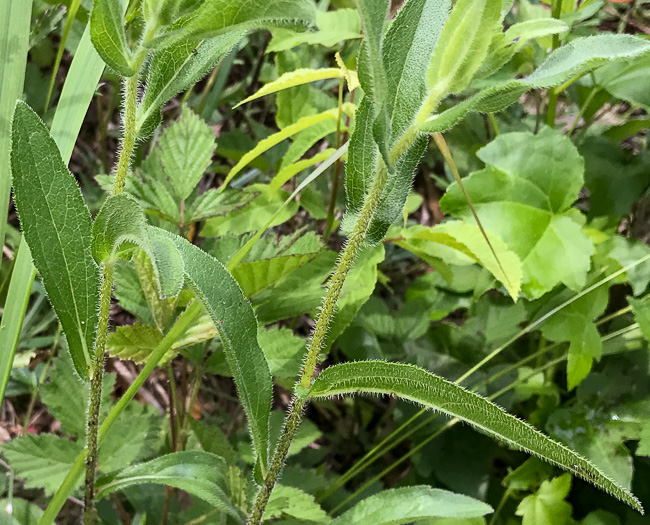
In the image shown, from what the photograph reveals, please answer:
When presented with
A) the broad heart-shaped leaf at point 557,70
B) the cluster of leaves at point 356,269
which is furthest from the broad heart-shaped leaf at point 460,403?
the broad heart-shaped leaf at point 557,70

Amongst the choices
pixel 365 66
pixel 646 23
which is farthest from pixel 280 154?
pixel 646 23

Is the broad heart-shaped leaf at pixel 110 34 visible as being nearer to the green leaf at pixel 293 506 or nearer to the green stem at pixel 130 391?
the green stem at pixel 130 391

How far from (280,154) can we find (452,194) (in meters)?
0.41

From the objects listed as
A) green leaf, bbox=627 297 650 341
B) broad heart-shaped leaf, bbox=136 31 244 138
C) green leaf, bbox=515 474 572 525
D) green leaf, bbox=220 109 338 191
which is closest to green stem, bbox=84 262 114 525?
broad heart-shaped leaf, bbox=136 31 244 138

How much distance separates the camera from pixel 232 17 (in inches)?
15.2

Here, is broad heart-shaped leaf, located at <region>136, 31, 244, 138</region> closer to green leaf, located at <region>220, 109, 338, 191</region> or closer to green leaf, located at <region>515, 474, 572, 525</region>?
green leaf, located at <region>220, 109, 338, 191</region>

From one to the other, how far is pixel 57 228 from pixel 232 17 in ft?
0.83

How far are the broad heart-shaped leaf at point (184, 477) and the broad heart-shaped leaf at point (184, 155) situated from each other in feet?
1.17

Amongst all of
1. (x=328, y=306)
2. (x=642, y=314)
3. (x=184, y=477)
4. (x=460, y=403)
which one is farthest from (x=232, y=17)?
(x=642, y=314)

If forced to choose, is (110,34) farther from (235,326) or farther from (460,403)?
(460,403)

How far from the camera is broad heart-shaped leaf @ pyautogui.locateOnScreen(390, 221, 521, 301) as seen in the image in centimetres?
75

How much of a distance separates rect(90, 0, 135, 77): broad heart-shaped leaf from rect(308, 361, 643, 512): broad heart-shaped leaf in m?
0.31

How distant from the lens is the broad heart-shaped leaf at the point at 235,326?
1.49ft

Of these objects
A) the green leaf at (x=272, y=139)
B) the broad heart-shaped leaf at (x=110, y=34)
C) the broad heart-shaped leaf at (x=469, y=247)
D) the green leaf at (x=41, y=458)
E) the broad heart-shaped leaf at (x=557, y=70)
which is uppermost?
the broad heart-shaped leaf at (x=110, y=34)
